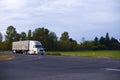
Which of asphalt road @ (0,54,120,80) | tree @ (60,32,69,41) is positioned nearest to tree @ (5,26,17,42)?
tree @ (60,32,69,41)

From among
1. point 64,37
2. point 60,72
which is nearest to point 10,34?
point 64,37

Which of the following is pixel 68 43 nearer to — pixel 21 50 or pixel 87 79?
pixel 21 50

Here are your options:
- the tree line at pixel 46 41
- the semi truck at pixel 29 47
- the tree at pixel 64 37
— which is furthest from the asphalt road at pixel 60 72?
the tree at pixel 64 37

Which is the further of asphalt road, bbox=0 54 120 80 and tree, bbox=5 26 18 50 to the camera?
tree, bbox=5 26 18 50

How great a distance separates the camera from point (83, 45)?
522 ft

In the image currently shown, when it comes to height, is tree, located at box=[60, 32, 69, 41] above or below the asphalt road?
above

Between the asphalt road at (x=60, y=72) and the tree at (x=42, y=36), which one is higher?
the tree at (x=42, y=36)

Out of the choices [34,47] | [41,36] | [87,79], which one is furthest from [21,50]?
[87,79]

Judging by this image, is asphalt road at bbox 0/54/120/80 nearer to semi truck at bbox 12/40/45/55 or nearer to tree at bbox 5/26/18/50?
semi truck at bbox 12/40/45/55

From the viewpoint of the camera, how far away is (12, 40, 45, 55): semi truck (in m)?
73.4

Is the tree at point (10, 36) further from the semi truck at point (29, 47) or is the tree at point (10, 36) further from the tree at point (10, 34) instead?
the semi truck at point (29, 47)

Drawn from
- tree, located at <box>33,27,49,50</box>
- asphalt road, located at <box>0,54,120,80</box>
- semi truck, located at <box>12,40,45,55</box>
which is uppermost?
tree, located at <box>33,27,49,50</box>

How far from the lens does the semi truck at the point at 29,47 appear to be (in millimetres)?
73431

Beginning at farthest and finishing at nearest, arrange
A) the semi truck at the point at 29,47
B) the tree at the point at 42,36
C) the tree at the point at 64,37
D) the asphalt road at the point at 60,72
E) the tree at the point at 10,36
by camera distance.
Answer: the tree at the point at 64,37 → the tree at the point at 10,36 → the tree at the point at 42,36 → the semi truck at the point at 29,47 → the asphalt road at the point at 60,72
